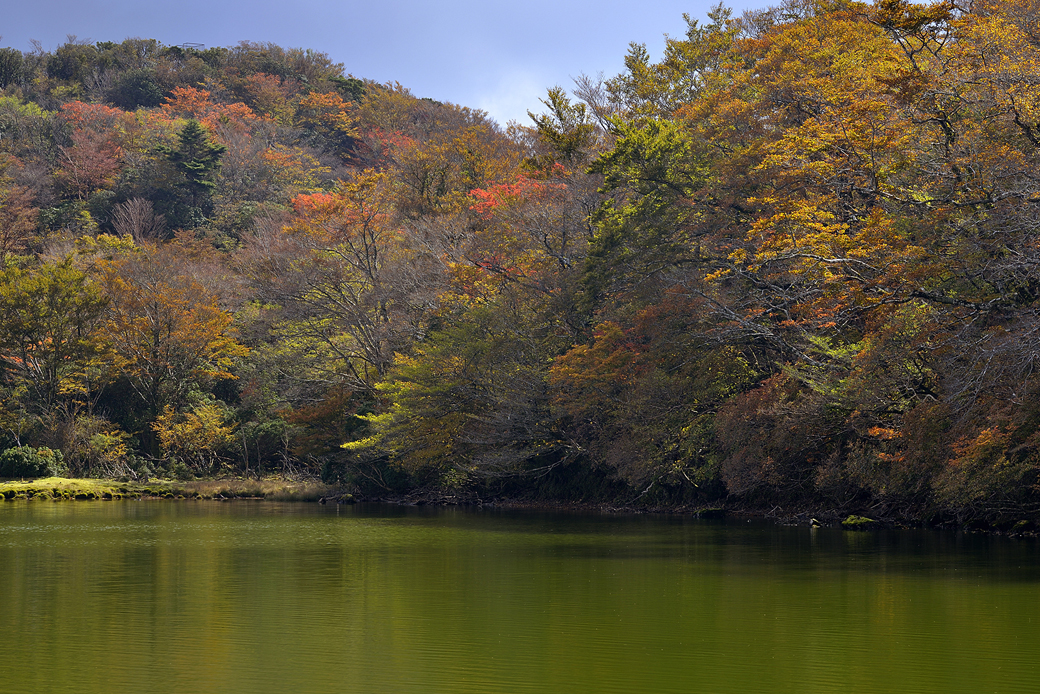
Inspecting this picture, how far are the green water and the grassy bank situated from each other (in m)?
15.1

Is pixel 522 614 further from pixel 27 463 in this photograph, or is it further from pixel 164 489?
pixel 27 463

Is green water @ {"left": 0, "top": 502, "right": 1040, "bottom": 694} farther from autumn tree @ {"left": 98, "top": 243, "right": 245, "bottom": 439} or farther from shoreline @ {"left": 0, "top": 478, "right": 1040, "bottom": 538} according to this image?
autumn tree @ {"left": 98, "top": 243, "right": 245, "bottom": 439}

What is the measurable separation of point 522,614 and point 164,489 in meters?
28.2

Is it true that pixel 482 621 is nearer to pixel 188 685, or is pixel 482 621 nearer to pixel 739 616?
pixel 739 616

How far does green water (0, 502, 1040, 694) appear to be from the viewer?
7648 mm

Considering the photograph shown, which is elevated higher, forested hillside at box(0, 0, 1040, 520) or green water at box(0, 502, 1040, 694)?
forested hillside at box(0, 0, 1040, 520)

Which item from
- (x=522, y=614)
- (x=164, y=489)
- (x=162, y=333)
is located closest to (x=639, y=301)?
(x=164, y=489)

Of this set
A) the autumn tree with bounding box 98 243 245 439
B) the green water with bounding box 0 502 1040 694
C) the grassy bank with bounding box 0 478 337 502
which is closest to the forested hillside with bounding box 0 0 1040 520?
the autumn tree with bounding box 98 243 245 439

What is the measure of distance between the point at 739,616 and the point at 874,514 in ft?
44.8

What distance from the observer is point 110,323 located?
39844 mm

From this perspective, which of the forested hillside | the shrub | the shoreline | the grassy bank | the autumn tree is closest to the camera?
the forested hillside

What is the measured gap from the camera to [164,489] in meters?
36.0

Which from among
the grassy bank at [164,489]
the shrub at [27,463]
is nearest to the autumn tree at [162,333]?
the shrub at [27,463]

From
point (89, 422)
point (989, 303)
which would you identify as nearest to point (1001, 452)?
point (989, 303)
